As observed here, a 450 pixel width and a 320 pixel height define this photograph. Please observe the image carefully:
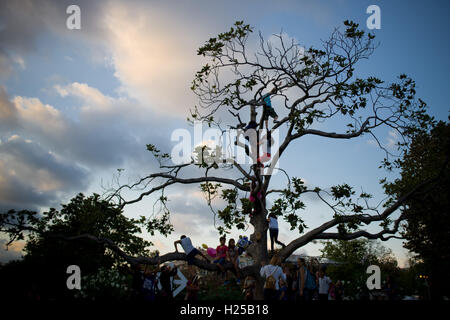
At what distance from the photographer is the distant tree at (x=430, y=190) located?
1308 centimetres

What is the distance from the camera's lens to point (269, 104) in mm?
13453

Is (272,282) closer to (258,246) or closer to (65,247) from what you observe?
(258,246)

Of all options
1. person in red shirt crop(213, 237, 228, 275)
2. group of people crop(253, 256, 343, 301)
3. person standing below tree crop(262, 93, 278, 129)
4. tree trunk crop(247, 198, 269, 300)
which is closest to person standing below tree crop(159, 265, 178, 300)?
person in red shirt crop(213, 237, 228, 275)

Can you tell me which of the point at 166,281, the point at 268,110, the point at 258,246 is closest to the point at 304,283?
the point at 258,246

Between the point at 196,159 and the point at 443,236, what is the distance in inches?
579

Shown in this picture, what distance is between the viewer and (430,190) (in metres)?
12.8

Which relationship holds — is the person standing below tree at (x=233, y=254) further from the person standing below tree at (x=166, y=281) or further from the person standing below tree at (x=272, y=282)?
the person standing below tree at (x=272, y=282)

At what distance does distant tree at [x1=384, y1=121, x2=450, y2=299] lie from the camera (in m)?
13.1

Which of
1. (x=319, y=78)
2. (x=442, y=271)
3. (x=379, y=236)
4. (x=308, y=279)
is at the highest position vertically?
(x=319, y=78)

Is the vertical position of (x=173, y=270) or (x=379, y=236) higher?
(x=379, y=236)

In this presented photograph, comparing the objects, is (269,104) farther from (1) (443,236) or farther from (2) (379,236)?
(1) (443,236)
